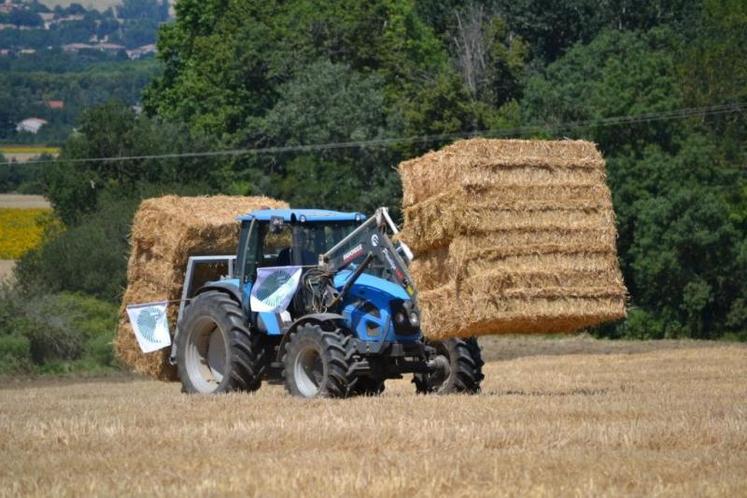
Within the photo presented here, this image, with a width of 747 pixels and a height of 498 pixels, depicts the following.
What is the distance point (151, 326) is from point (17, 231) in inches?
2045

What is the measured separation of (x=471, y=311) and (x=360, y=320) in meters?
2.06

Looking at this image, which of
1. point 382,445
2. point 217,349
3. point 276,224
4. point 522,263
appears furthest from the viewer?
point 217,349

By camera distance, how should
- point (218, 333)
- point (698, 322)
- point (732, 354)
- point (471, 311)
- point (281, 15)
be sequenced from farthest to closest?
point (281, 15), point (698, 322), point (732, 354), point (218, 333), point (471, 311)

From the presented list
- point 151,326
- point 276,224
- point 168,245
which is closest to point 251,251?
point 276,224

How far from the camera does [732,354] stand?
110ft

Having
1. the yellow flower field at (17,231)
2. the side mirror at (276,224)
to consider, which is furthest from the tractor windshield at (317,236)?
the yellow flower field at (17,231)

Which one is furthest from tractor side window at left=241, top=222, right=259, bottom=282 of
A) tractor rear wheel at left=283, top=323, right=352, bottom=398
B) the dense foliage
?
the dense foliage

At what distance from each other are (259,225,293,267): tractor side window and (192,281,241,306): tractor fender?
0.47 m

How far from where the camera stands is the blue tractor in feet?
59.2

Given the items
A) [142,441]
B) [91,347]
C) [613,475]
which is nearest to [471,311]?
[142,441]

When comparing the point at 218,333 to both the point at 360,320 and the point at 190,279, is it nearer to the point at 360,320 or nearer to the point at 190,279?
the point at 190,279

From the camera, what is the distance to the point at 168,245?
21438 mm

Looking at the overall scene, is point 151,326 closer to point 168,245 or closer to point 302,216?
point 168,245

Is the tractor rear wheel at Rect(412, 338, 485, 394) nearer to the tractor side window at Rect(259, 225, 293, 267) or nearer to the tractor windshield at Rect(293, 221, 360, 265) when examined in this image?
the tractor windshield at Rect(293, 221, 360, 265)
